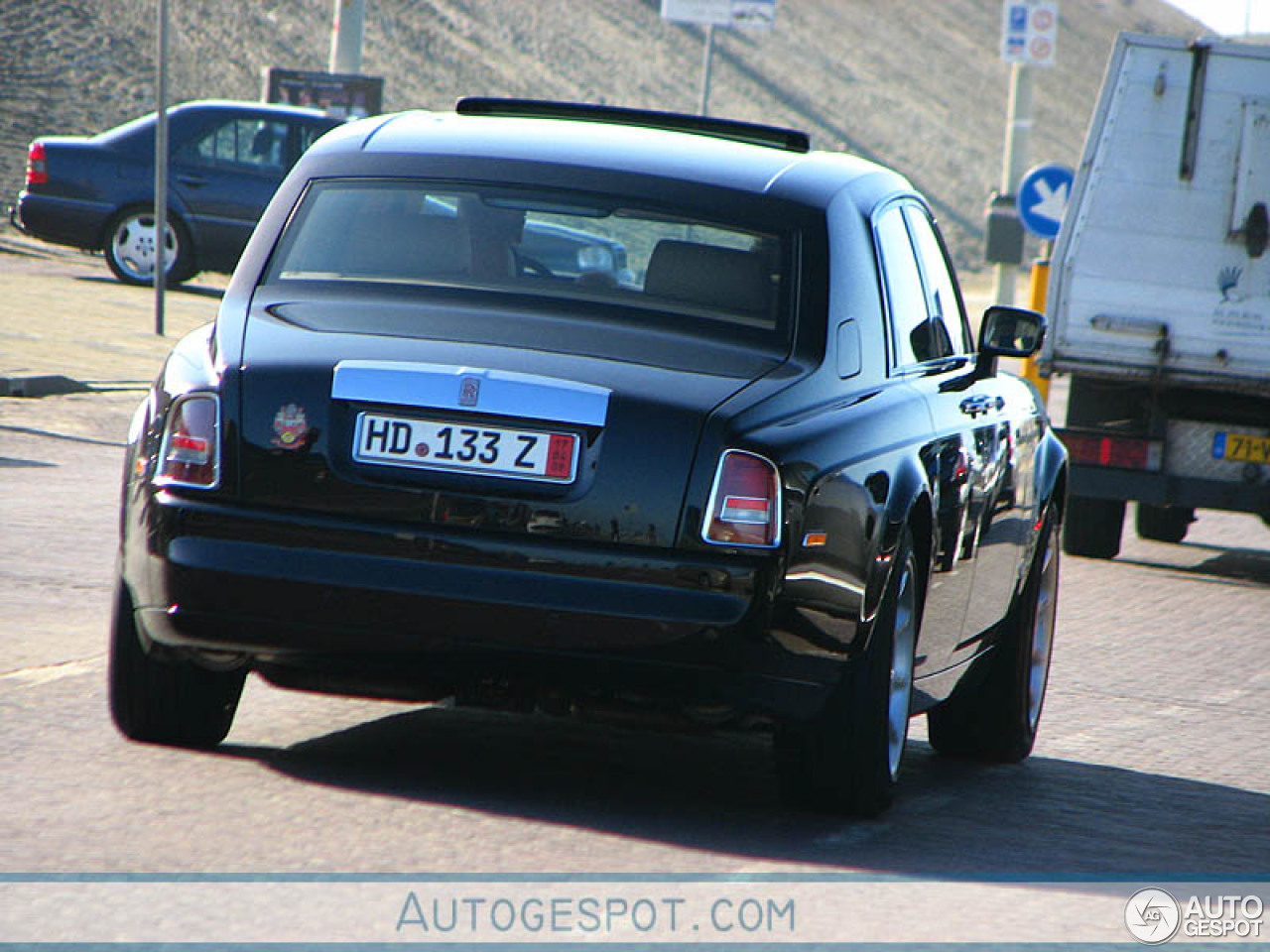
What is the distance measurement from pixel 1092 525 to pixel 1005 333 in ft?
19.7

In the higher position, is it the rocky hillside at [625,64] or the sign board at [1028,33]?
the sign board at [1028,33]

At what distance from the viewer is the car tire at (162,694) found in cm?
595

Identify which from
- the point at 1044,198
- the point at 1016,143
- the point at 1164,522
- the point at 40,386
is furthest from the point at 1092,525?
the point at 1016,143

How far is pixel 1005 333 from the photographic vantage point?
24.2ft

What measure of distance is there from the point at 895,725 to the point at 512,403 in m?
1.41

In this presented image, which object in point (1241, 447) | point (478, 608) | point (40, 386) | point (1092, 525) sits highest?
point (478, 608)

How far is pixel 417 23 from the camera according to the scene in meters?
50.2

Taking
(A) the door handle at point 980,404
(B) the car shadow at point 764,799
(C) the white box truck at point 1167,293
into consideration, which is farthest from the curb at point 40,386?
(A) the door handle at point 980,404

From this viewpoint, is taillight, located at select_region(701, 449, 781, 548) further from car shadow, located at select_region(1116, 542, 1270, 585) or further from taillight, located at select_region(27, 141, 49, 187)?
taillight, located at select_region(27, 141, 49, 187)

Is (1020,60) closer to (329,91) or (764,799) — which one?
(329,91)

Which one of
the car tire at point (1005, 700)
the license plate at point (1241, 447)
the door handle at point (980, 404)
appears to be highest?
the door handle at point (980, 404)

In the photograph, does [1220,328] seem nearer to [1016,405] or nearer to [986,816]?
[1016,405]

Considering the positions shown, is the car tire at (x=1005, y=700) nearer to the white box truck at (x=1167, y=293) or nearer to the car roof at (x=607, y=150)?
the car roof at (x=607, y=150)

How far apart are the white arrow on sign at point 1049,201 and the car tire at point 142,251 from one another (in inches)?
309
